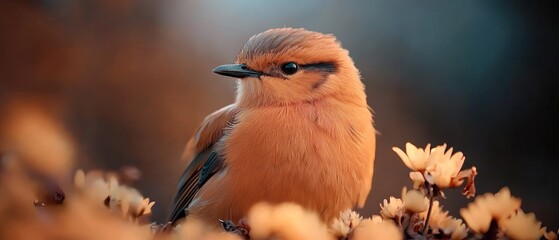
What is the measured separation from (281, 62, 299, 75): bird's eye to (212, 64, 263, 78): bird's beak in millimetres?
28

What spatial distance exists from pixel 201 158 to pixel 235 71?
0.14m

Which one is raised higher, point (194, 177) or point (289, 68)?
point (289, 68)

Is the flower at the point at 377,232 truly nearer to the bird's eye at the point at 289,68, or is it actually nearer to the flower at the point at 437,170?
the flower at the point at 437,170

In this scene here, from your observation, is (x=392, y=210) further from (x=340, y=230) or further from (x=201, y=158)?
(x=201, y=158)

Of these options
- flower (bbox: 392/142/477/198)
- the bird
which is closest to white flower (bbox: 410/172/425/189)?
flower (bbox: 392/142/477/198)

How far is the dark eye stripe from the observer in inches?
26.2

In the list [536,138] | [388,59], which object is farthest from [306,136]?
[536,138]

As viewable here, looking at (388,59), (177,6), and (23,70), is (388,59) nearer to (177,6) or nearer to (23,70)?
(177,6)

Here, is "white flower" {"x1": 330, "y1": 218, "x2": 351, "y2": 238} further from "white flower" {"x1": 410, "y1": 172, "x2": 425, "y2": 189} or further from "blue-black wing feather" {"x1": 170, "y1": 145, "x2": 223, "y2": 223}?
"blue-black wing feather" {"x1": 170, "y1": 145, "x2": 223, "y2": 223}

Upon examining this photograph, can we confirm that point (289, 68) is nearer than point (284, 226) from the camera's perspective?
No

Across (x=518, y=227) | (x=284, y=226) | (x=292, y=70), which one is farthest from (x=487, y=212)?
(x=292, y=70)

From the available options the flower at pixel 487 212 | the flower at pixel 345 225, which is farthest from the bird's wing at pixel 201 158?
the flower at pixel 487 212

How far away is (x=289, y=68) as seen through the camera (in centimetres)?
65

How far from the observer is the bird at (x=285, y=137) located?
2.07 ft
